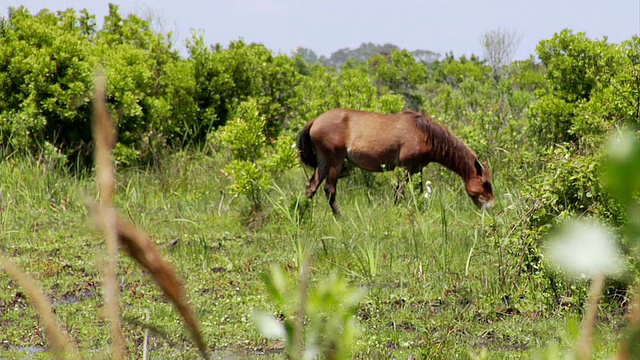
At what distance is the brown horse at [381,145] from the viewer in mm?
9164

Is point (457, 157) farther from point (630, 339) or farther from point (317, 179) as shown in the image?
point (630, 339)

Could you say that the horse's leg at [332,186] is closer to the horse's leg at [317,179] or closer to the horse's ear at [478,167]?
the horse's leg at [317,179]

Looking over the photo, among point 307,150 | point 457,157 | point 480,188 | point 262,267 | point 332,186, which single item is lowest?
point 262,267

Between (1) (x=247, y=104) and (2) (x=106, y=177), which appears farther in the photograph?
(1) (x=247, y=104)

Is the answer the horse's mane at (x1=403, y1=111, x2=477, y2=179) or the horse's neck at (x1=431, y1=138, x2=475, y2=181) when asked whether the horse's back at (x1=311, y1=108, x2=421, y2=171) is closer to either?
the horse's mane at (x1=403, y1=111, x2=477, y2=179)

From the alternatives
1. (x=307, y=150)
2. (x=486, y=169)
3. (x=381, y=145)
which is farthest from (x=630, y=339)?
(x=307, y=150)

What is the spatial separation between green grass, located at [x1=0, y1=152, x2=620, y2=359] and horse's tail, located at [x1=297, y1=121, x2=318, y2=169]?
0.40 meters

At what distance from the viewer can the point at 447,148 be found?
363 inches

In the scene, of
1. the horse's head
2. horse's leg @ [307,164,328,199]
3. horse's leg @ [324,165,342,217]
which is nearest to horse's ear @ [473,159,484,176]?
the horse's head

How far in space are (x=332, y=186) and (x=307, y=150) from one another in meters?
0.74

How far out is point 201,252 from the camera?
664cm

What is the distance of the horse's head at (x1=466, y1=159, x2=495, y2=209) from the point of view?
8.94 m

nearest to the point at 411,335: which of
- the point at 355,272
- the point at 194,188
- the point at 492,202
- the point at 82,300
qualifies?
the point at 355,272

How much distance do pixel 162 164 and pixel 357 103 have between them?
8.89ft
